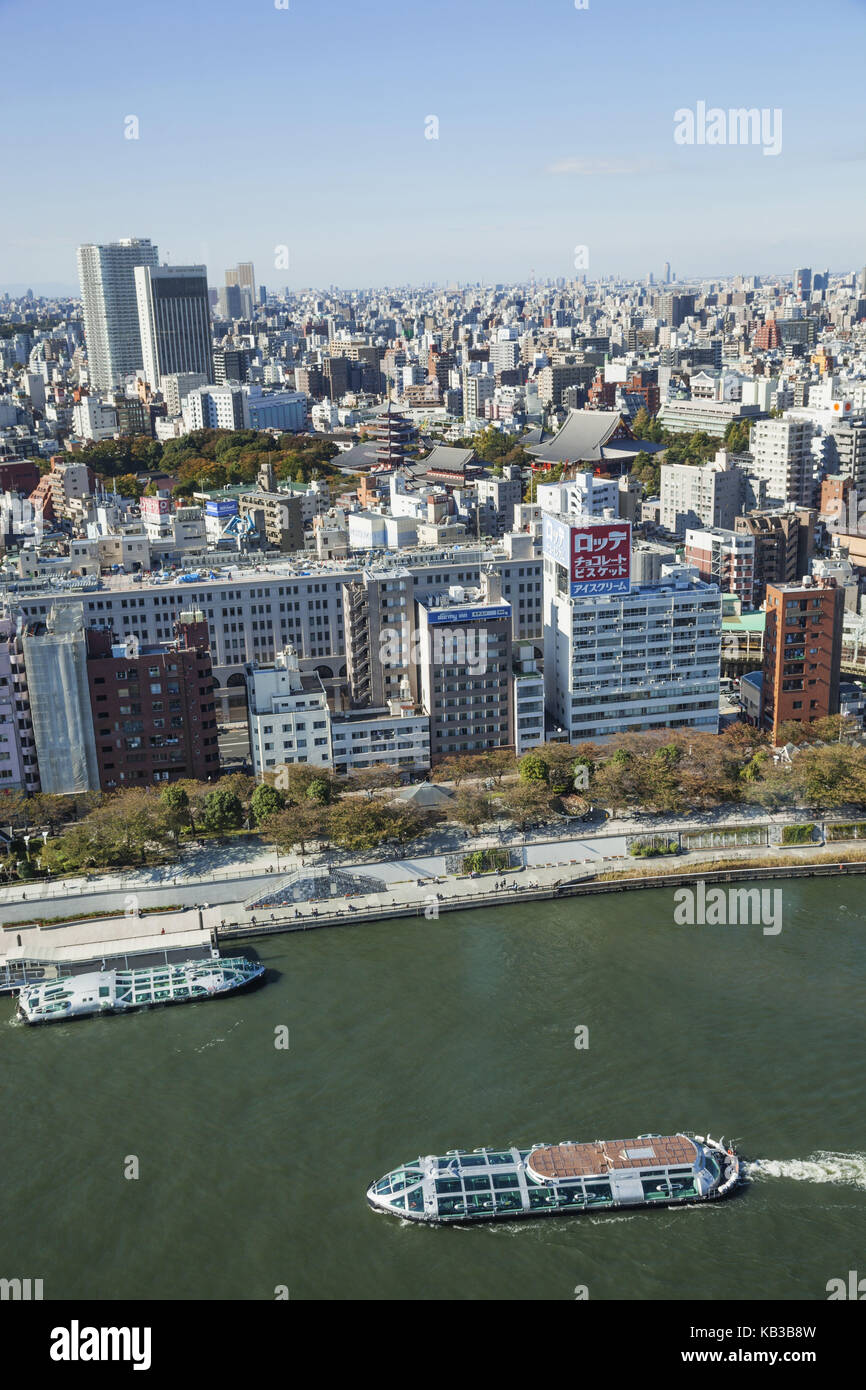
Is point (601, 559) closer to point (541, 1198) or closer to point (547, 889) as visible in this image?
point (547, 889)

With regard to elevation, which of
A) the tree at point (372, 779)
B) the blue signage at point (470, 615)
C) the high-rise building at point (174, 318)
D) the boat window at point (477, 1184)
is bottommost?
the boat window at point (477, 1184)

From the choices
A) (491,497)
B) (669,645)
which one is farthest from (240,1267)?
(491,497)

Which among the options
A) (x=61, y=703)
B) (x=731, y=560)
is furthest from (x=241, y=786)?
(x=731, y=560)

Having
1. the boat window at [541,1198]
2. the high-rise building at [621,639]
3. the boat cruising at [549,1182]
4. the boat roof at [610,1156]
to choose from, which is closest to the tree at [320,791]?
the high-rise building at [621,639]

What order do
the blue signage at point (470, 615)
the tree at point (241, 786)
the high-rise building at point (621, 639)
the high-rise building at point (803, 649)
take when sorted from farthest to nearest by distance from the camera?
the high-rise building at point (803, 649)
the high-rise building at point (621, 639)
the blue signage at point (470, 615)
the tree at point (241, 786)

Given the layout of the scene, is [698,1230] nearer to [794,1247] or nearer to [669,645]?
[794,1247]

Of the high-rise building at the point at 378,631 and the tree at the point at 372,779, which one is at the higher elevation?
the high-rise building at the point at 378,631

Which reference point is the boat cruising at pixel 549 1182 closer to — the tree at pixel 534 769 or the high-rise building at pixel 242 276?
the tree at pixel 534 769
